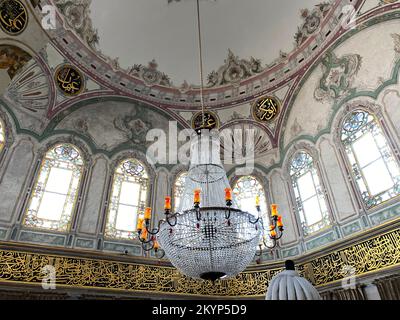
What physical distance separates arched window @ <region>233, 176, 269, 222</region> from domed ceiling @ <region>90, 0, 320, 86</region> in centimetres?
363

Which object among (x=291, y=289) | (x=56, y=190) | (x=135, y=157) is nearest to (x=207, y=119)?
(x=135, y=157)

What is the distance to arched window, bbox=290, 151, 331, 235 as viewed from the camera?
7949 millimetres

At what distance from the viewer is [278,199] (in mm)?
9086

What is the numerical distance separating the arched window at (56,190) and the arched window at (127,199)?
0.98m

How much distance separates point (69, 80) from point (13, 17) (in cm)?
354

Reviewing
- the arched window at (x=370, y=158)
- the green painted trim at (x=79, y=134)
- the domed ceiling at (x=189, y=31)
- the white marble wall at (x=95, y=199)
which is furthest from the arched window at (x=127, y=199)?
the arched window at (x=370, y=158)

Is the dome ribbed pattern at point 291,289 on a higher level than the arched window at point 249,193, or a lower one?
lower

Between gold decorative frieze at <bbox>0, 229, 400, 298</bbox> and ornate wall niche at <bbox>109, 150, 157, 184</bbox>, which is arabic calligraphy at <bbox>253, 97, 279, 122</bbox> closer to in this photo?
ornate wall niche at <bbox>109, 150, 157, 184</bbox>

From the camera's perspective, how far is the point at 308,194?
8492 millimetres

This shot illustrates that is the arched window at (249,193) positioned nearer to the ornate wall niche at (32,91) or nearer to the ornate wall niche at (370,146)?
the ornate wall niche at (370,146)

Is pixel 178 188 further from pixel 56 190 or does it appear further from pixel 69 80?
pixel 69 80

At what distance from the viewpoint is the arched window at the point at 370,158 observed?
6750 millimetres

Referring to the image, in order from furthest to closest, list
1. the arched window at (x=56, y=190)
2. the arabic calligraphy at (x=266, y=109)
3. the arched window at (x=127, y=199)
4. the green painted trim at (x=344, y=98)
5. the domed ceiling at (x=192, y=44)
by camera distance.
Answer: the arabic calligraphy at (x=266, y=109)
the domed ceiling at (x=192, y=44)
the arched window at (x=127, y=199)
the arched window at (x=56, y=190)
the green painted trim at (x=344, y=98)
